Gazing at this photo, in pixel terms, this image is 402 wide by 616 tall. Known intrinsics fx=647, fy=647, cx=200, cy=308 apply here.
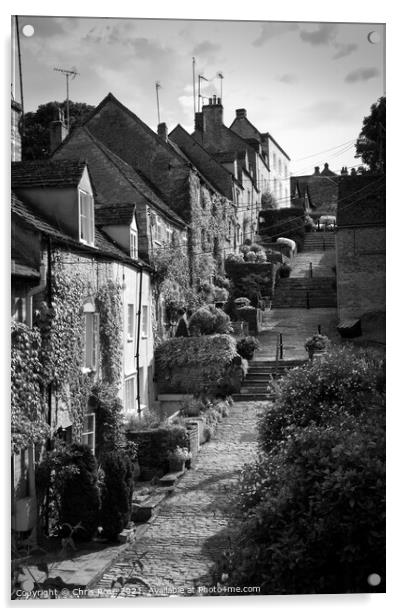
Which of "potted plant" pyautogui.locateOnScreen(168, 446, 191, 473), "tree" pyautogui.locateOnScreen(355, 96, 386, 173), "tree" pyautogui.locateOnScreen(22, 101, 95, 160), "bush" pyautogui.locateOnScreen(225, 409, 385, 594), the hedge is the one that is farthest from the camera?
the hedge

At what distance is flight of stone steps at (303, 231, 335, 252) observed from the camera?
117 ft

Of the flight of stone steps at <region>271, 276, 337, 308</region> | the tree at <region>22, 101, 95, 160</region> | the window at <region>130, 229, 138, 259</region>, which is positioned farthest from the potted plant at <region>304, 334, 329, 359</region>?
the tree at <region>22, 101, 95, 160</region>

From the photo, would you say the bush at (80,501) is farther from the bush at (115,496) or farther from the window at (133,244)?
the window at (133,244)

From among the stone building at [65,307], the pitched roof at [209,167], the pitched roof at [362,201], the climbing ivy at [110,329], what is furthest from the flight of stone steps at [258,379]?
the pitched roof at [209,167]

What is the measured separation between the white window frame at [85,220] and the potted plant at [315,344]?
5513mm

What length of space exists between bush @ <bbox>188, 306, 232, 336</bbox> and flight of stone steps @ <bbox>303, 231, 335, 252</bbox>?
46.3 ft

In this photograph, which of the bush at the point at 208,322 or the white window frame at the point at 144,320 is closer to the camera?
the white window frame at the point at 144,320

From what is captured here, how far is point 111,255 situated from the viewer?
15.2 meters

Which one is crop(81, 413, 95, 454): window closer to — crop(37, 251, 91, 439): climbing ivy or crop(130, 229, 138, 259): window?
crop(37, 251, 91, 439): climbing ivy

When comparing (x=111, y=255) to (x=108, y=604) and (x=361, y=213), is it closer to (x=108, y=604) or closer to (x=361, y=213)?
(x=361, y=213)

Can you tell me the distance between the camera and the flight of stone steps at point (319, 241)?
35.5 meters

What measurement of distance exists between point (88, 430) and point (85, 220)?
14.7ft

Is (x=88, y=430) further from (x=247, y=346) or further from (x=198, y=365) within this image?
(x=247, y=346)
